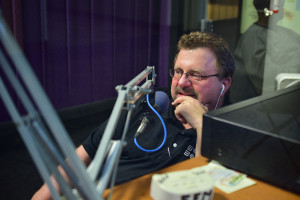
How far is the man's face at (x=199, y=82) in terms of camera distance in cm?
142

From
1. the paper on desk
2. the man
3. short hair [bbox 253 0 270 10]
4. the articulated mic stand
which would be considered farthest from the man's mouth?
short hair [bbox 253 0 270 10]

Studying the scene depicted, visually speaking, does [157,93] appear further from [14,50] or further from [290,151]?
[14,50]

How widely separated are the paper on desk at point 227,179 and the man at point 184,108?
284 mm

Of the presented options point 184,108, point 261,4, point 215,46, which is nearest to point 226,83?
point 215,46

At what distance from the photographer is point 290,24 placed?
262cm

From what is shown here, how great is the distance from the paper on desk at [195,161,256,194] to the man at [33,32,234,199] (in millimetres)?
284

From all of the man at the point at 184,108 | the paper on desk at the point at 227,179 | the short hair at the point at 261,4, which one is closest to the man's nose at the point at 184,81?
the man at the point at 184,108

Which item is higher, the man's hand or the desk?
the man's hand

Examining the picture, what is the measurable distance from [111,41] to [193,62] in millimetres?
2272

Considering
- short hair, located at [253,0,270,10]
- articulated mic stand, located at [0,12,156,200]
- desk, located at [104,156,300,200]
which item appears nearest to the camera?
articulated mic stand, located at [0,12,156,200]

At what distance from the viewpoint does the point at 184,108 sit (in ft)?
3.84

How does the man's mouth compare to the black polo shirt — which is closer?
the black polo shirt

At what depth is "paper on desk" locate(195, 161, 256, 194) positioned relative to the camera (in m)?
0.78

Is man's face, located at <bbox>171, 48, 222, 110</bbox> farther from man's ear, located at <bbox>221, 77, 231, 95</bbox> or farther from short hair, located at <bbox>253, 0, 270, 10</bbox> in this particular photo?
short hair, located at <bbox>253, 0, 270, 10</bbox>
